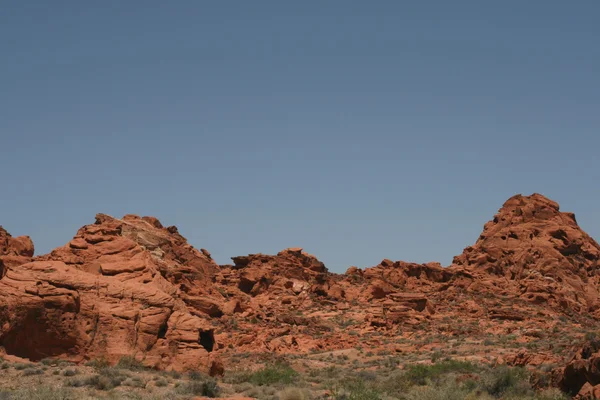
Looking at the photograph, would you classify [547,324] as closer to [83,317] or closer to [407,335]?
[407,335]

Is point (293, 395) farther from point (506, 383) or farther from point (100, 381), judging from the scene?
point (506, 383)

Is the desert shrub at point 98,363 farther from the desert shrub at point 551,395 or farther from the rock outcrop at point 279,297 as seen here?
the desert shrub at point 551,395

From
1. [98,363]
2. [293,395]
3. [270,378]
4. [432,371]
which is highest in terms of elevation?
[98,363]

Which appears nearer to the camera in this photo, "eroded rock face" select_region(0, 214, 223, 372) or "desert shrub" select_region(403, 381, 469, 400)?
"desert shrub" select_region(403, 381, 469, 400)

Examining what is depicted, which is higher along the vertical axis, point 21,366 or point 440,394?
point 21,366

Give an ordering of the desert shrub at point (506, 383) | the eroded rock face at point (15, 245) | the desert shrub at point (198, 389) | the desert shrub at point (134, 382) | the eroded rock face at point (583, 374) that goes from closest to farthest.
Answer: the eroded rock face at point (583, 374) → the desert shrub at point (198, 389) → the desert shrub at point (134, 382) → the desert shrub at point (506, 383) → the eroded rock face at point (15, 245)

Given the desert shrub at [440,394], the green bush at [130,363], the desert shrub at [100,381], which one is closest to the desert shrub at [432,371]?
the desert shrub at [440,394]

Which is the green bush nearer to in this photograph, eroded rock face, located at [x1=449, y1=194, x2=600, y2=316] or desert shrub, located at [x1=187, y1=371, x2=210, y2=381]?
desert shrub, located at [x1=187, y1=371, x2=210, y2=381]

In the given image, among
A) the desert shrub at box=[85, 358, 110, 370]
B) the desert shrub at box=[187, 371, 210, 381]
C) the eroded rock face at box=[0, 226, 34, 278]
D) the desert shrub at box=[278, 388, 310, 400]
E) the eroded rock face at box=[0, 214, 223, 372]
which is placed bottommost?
the desert shrub at box=[278, 388, 310, 400]

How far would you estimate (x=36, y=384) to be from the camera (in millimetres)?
21203

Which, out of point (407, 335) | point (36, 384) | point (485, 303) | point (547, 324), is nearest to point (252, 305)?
point (407, 335)

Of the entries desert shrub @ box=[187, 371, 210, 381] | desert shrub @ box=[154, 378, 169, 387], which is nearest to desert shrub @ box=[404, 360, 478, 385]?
desert shrub @ box=[187, 371, 210, 381]

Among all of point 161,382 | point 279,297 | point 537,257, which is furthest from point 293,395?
point 537,257

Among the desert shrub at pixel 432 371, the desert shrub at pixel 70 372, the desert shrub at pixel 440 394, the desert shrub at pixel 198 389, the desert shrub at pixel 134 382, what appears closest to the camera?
the desert shrub at pixel 440 394
